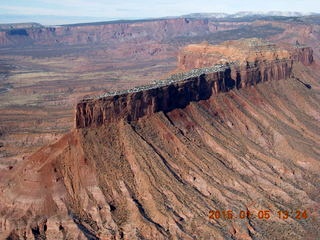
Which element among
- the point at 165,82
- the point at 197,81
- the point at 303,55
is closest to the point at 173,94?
the point at 165,82

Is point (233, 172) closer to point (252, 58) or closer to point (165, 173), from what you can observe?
point (165, 173)

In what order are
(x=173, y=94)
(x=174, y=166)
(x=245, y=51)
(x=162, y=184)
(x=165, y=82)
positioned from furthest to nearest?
(x=245, y=51) → (x=165, y=82) → (x=173, y=94) → (x=174, y=166) → (x=162, y=184)

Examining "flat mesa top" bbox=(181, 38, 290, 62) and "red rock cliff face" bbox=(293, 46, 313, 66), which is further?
"red rock cliff face" bbox=(293, 46, 313, 66)

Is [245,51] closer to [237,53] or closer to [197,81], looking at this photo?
[237,53]

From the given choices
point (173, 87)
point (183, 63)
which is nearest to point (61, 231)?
point (173, 87)

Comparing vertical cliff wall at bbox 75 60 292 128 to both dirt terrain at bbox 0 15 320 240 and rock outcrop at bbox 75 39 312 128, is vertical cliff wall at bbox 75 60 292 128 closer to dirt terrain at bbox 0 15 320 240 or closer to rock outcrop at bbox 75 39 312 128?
rock outcrop at bbox 75 39 312 128
